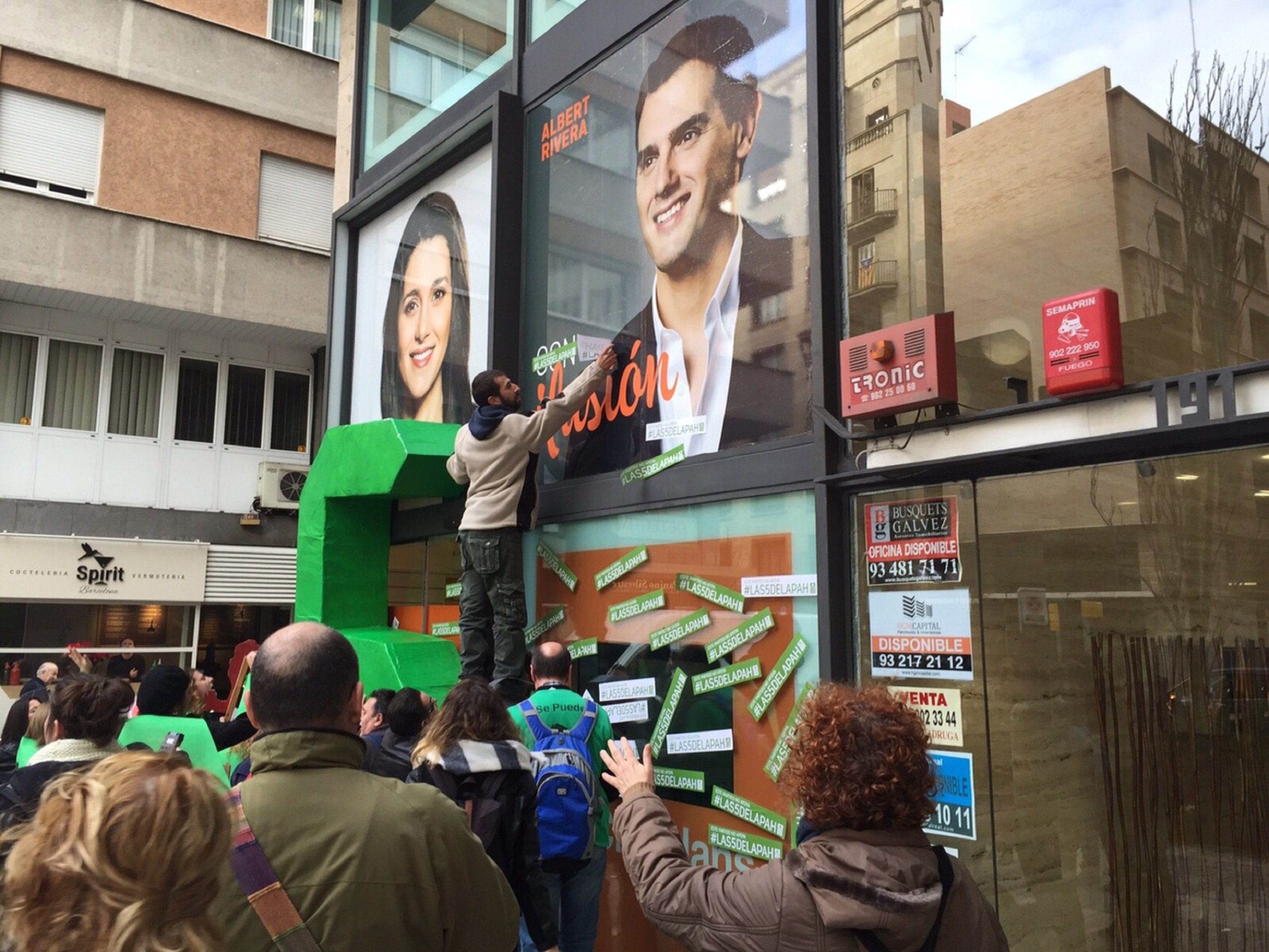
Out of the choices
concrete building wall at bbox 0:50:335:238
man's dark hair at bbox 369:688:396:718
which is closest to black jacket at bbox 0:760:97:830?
man's dark hair at bbox 369:688:396:718

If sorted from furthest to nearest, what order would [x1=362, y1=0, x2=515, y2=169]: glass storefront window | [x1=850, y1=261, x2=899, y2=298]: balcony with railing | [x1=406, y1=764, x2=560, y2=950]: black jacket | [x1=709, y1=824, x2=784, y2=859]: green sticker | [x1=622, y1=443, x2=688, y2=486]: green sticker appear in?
1. [x1=362, y1=0, x2=515, y2=169]: glass storefront window
2. [x1=622, y1=443, x2=688, y2=486]: green sticker
3. [x1=709, y1=824, x2=784, y2=859]: green sticker
4. [x1=850, y1=261, x2=899, y2=298]: balcony with railing
5. [x1=406, y1=764, x2=560, y2=950]: black jacket

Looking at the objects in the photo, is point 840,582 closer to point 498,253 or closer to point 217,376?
point 498,253

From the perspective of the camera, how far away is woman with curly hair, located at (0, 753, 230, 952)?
54.7 inches

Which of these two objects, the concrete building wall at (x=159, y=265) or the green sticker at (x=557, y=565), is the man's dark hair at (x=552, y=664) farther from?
the concrete building wall at (x=159, y=265)

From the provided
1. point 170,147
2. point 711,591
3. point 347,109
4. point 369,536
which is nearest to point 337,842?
point 711,591

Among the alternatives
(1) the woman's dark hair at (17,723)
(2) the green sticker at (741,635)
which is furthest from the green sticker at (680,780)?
(1) the woman's dark hair at (17,723)

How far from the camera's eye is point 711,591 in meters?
5.13

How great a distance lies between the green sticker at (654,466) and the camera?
17.8 feet

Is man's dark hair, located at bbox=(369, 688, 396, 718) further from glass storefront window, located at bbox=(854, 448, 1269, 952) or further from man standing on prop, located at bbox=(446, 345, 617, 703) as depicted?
glass storefront window, located at bbox=(854, 448, 1269, 952)

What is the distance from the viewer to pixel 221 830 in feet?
5.03

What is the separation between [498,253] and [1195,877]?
5.39 meters

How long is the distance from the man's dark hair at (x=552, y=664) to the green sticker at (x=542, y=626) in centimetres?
159

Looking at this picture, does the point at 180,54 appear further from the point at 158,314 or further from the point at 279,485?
the point at 279,485

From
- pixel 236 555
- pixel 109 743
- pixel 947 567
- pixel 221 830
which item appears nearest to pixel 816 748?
pixel 221 830
